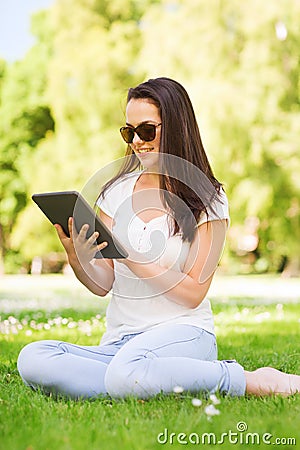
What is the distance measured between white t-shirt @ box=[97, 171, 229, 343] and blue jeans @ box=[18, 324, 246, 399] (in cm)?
7

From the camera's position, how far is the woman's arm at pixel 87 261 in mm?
3404

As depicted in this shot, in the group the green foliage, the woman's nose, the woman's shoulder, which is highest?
the green foliage

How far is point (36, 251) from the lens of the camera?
2591cm

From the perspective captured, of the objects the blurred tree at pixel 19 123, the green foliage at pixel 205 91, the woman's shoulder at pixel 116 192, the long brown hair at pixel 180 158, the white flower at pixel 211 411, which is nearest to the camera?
the white flower at pixel 211 411

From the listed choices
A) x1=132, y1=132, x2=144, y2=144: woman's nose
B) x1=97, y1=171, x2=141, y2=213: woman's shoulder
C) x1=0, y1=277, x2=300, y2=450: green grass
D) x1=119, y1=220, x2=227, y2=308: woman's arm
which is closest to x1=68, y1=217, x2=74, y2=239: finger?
Result: x1=119, y1=220, x2=227, y2=308: woman's arm

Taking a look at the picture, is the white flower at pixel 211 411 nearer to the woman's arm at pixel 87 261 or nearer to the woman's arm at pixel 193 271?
the woman's arm at pixel 193 271

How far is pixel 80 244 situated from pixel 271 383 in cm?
104

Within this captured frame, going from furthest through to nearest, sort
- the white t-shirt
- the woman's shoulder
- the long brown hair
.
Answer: the woman's shoulder → the long brown hair → the white t-shirt

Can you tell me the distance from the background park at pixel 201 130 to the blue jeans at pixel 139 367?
2.83ft

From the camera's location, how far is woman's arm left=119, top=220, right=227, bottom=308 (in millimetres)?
3387

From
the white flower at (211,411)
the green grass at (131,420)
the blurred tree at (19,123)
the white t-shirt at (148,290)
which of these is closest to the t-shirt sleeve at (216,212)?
the white t-shirt at (148,290)

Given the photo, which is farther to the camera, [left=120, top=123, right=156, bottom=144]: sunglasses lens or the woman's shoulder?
the woman's shoulder

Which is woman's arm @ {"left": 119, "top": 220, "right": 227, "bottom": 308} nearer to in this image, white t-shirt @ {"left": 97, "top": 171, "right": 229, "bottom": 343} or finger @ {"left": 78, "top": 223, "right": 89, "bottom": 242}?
white t-shirt @ {"left": 97, "top": 171, "right": 229, "bottom": 343}

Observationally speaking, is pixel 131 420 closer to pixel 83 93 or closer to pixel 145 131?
pixel 145 131
